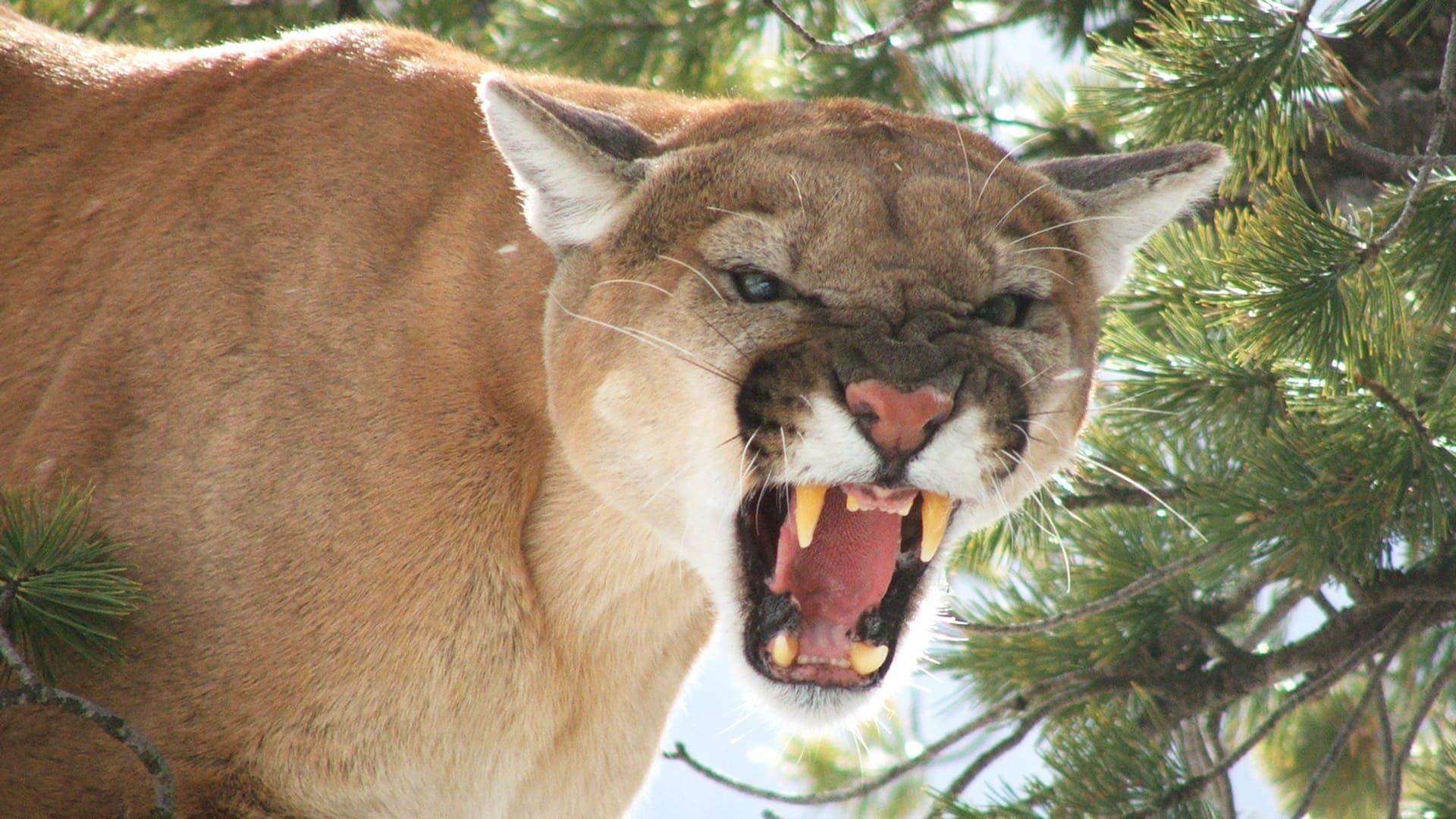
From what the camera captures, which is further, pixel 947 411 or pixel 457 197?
pixel 457 197

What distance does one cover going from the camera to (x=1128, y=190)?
2930 millimetres

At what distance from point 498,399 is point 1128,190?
124cm

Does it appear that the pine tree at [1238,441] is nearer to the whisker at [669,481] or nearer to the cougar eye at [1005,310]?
the cougar eye at [1005,310]

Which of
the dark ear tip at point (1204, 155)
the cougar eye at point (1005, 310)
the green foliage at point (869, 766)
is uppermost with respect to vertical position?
the dark ear tip at point (1204, 155)

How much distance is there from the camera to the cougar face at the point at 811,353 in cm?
248

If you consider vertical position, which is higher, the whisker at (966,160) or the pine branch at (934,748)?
the whisker at (966,160)

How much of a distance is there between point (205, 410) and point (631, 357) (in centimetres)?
76

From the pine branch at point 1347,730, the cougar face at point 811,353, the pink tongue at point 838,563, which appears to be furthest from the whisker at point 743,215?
the pine branch at point 1347,730

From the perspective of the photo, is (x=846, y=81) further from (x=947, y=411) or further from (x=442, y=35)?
(x=947, y=411)

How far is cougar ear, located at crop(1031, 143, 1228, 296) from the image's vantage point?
2.86 meters

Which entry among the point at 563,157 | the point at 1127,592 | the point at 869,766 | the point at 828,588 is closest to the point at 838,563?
the point at 828,588

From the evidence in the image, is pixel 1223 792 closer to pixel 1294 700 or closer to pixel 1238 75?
pixel 1294 700

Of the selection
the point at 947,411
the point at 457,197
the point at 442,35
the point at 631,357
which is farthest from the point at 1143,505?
the point at 442,35

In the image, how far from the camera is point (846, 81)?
4141mm
